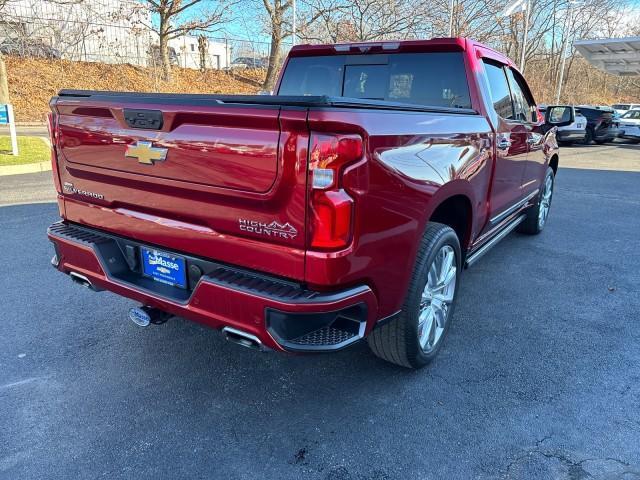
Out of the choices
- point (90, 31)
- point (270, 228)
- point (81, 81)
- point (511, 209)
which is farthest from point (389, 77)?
point (90, 31)

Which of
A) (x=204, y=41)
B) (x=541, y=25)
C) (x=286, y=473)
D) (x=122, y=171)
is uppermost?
(x=541, y=25)

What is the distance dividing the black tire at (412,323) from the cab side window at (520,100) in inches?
85.8

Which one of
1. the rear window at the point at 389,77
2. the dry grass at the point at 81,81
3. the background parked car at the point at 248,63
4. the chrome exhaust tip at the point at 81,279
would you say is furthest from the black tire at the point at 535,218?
the background parked car at the point at 248,63

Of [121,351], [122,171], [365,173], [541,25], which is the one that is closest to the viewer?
[365,173]

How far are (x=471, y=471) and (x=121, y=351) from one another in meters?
2.25

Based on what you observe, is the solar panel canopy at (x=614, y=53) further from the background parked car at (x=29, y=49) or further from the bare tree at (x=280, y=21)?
the background parked car at (x=29, y=49)

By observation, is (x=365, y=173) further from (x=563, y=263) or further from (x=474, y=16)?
(x=474, y=16)

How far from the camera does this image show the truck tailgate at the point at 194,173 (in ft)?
6.78

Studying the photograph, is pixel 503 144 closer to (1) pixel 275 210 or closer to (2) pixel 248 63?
(1) pixel 275 210

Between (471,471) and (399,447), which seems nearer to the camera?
(471,471)

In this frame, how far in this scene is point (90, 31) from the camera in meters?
27.2

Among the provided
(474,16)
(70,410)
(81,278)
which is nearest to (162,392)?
(70,410)

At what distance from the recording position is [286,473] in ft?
7.38

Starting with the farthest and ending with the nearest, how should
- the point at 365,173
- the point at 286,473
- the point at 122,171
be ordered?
the point at 122,171 < the point at 286,473 < the point at 365,173
